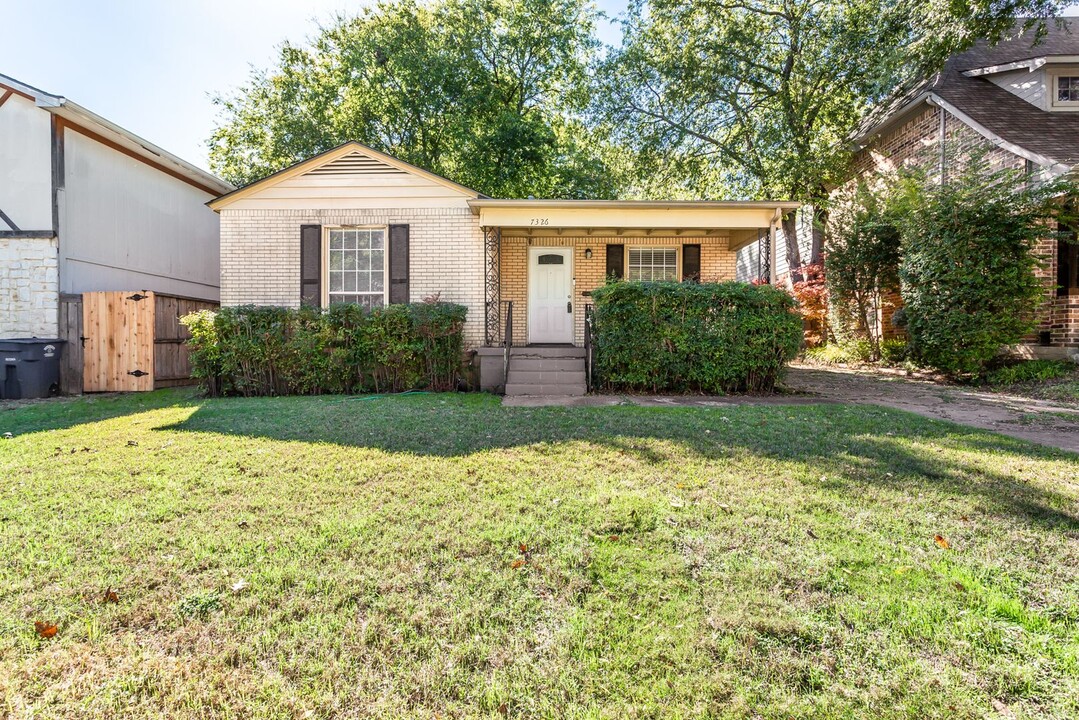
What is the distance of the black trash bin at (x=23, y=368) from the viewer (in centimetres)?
834

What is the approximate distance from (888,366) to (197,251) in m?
17.3

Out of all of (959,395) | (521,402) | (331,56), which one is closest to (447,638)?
(521,402)

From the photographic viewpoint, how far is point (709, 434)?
483 cm

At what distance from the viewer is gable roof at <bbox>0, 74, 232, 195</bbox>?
888cm

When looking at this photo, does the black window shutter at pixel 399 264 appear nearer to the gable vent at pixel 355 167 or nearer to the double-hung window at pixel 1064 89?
the gable vent at pixel 355 167

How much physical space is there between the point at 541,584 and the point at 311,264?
30.8 ft

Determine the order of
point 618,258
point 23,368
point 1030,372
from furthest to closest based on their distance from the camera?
point 618,258 < point 1030,372 < point 23,368

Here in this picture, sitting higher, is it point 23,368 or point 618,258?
point 618,258

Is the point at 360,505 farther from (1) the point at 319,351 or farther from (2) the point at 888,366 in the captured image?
(2) the point at 888,366

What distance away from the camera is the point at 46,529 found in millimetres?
2576

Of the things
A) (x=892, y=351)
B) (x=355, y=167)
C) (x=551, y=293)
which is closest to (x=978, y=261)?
(x=892, y=351)

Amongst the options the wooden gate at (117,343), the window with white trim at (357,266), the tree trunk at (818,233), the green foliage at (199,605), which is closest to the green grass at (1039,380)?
the tree trunk at (818,233)

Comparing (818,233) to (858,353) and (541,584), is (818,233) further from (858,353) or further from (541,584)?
(541,584)

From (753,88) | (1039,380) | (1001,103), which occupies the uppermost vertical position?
(753,88)
